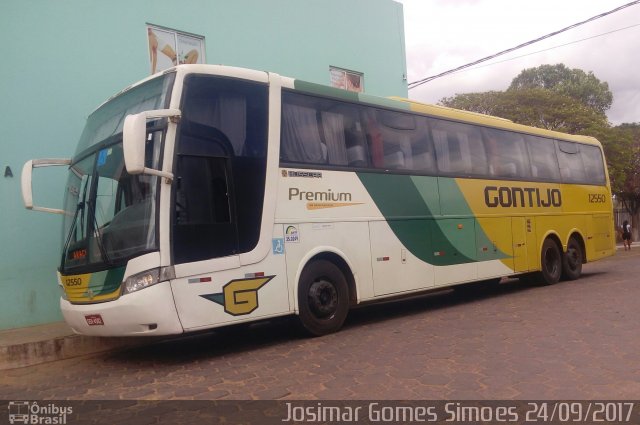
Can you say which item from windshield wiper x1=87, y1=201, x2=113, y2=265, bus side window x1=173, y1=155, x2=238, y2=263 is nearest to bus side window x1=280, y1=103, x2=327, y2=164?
bus side window x1=173, y1=155, x2=238, y2=263

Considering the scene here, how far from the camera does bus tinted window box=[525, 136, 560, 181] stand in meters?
11.2

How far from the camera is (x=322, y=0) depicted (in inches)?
496

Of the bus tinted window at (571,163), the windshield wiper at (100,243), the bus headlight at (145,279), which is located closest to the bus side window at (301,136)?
the bus headlight at (145,279)

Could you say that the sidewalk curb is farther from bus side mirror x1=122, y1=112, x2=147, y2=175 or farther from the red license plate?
bus side mirror x1=122, y1=112, x2=147, y2=175

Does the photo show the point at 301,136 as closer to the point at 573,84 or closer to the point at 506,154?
the point at 506,154

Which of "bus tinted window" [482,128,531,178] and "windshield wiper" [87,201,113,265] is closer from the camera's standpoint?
"windshield wiper" [87,201,113,265]

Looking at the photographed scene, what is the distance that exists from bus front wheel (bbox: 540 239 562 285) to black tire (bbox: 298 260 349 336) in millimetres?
6048

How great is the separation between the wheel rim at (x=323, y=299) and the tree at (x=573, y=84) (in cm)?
3040

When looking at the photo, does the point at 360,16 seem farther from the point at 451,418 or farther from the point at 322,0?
the point at 451,418

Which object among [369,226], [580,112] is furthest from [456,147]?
[580,112]

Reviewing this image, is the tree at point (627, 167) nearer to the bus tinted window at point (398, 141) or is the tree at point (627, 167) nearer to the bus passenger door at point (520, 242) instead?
the bus passenger door at point (520, 242)

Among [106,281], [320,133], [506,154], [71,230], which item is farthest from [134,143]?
[506,154]

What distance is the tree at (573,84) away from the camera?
115 ft

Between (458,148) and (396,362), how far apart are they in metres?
5.16
